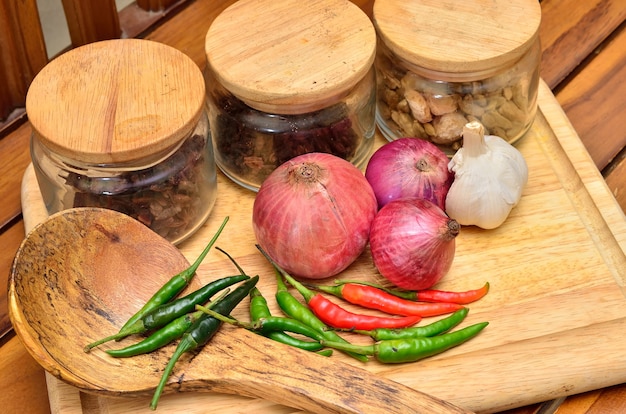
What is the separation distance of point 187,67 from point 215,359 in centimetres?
41

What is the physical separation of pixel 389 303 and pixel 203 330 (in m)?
0.26

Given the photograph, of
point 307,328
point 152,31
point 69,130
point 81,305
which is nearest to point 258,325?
point 307,328

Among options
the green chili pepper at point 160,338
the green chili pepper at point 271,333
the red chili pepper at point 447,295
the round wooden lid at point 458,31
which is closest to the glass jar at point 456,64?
the round wooden lid at point 458,31

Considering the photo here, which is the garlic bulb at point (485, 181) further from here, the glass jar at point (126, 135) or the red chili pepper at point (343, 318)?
the glass jar at point (126, 135)

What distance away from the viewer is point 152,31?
1.65 meters

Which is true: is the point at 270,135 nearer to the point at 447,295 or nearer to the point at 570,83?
the point at 447,295

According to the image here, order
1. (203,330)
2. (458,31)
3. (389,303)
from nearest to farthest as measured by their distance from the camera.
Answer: (203,330) < (389,303) < (458,31)

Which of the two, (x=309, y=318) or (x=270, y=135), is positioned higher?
(x=270, y=135)

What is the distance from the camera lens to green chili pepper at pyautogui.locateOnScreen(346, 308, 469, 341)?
4.04 ft

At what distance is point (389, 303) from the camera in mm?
1269

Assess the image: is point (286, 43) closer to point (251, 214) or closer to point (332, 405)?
point (251, 214)

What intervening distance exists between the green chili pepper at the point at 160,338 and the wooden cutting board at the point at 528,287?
7 cm

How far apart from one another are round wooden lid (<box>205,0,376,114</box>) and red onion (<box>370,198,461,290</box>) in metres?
0.19

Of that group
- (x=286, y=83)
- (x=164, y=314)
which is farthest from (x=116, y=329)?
(x=286, y=83)
